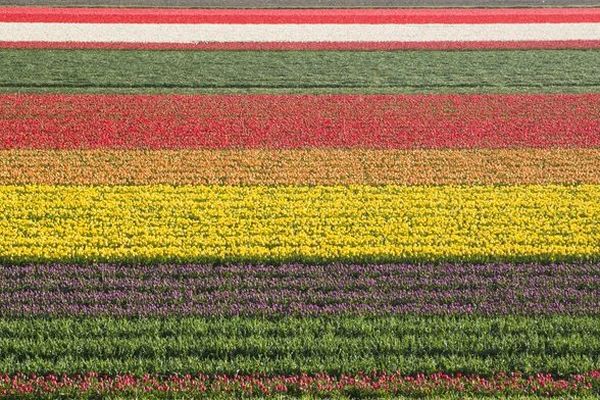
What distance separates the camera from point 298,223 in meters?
11.6

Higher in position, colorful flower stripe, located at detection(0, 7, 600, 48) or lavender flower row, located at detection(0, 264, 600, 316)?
colorful flower stripe, located at detection(0, 7, 600, 48)

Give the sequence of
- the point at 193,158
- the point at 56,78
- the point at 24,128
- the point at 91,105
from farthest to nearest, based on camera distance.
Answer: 1. the point at 56,78
2. the point at 91,105
3. the point at 24,128
4. the point at 193,158

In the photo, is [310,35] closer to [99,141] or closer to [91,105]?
[91,105]

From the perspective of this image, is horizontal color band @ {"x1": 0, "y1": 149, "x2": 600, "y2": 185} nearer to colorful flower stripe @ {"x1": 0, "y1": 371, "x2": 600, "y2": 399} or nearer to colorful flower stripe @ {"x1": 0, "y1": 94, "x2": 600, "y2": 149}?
colorful flower stripe @ {"x1": 0, "y1": 94, "x2": 600, "y2": 149}

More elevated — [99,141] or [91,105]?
[91,105]

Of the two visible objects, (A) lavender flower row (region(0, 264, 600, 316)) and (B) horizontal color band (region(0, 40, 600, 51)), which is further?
(B) horizontal color band (region(0, 40, 600, 51))

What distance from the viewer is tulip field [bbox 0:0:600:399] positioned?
834 centimetres

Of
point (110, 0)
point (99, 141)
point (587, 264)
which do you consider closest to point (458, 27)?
point (110, 0)

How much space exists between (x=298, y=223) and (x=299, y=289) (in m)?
1.87

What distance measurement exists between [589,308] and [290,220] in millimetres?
4513

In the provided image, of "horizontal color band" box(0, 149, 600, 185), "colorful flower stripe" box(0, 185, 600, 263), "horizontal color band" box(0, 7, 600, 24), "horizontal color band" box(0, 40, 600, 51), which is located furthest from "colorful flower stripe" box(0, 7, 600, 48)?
"colorful flower stripe" box(0, 185, 600, 263)

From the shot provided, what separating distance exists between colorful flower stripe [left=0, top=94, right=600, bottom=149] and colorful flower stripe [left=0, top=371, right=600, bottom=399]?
24.6 ft

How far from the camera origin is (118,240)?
1096cm

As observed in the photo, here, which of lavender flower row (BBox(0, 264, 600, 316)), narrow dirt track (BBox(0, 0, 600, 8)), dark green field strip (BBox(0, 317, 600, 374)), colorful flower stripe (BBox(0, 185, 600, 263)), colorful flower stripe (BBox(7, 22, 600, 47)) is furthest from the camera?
narrow dirt track (BBox(0, 0, 600, 8))
